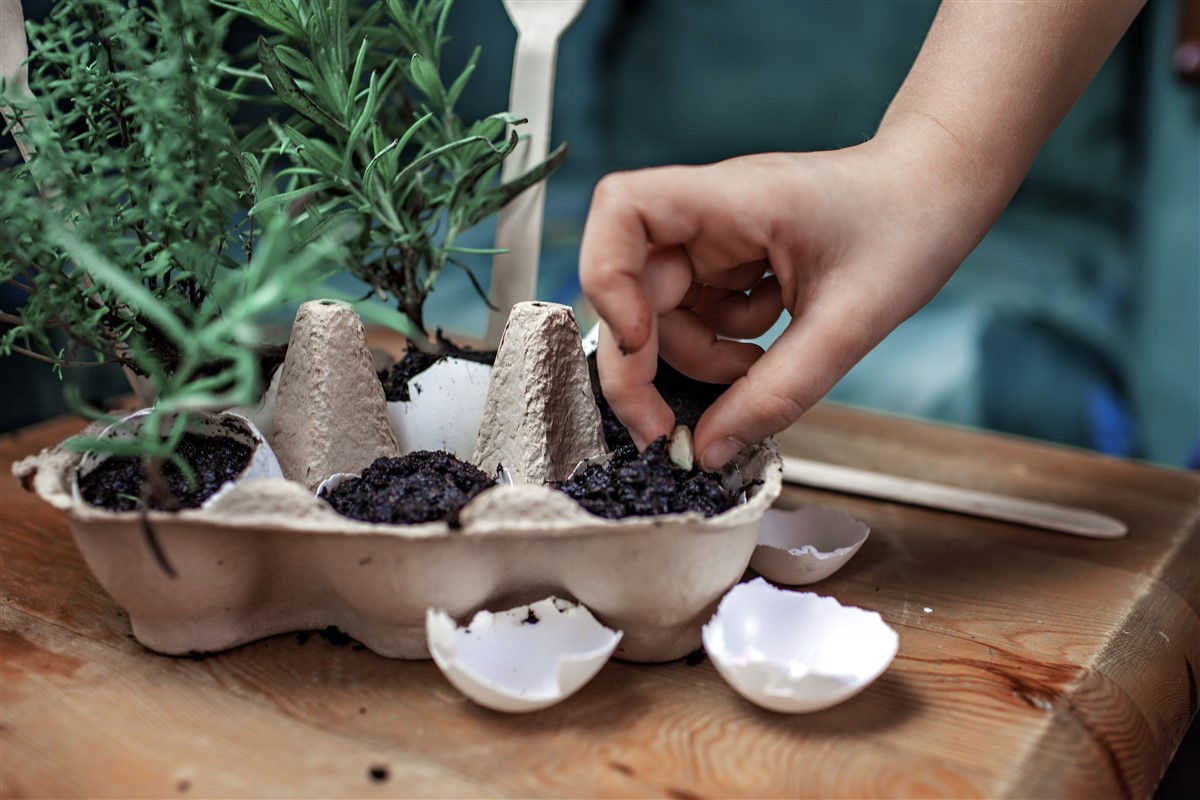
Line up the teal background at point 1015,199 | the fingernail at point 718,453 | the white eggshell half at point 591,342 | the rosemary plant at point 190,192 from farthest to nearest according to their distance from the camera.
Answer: the teal background at point 1015,199 < the white eggshell half at point 591,342 < the fingernail at point 718,453 < the rosemary plant at point 190,192

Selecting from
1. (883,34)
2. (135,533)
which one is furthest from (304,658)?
(883,34)

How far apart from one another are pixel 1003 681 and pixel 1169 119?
0.89m

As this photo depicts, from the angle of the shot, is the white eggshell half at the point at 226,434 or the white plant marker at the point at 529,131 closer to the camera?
the white eggshell half at the point at 226,434

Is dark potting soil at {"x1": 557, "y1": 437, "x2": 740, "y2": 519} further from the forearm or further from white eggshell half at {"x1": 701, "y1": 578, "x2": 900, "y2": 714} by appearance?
the forearm

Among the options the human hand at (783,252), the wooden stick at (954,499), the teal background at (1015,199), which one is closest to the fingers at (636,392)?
the human hand at (783,252)

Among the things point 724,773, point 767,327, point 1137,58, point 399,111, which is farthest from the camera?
point 1137,58

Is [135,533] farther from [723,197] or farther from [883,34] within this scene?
[883,34]

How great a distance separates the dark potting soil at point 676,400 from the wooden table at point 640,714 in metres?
0.13

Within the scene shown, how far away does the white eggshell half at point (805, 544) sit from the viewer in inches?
20.9

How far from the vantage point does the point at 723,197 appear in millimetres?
437

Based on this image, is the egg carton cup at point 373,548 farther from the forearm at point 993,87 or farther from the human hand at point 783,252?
the forearm at point 993,87

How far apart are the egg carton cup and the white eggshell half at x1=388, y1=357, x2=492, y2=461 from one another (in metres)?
0.06

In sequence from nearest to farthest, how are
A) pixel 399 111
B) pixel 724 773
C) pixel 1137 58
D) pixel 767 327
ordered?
pixel 724 773
pixel 767 327
pixel 399 111
pixel 1137 58

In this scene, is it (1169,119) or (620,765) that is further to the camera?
(1169,119)
